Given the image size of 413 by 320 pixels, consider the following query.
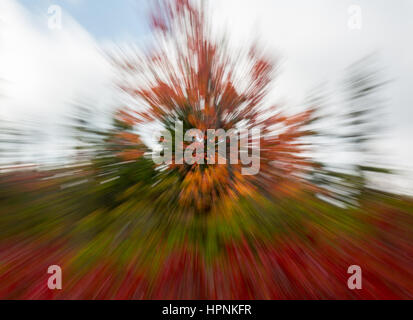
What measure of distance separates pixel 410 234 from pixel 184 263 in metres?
1.56

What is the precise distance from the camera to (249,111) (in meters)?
1.97

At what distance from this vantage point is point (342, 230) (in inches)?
53.1

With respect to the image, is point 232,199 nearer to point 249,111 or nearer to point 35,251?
point 249,111

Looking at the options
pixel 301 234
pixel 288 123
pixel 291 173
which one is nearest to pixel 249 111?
pixel 288 123

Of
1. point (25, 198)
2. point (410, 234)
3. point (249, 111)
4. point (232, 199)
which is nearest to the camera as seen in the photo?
point (410, 234)

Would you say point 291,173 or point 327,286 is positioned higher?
point 291,173

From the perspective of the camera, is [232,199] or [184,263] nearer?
[184,263]
